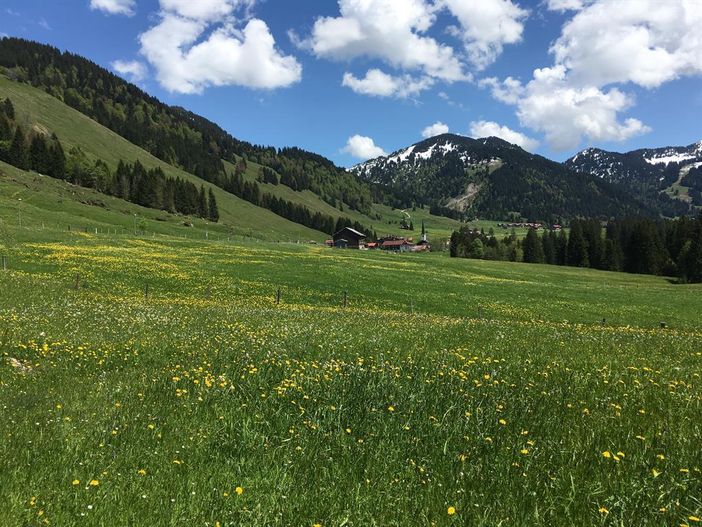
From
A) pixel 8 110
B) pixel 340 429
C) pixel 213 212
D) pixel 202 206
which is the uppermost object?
pixel 8 110

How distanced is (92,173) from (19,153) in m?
19.6

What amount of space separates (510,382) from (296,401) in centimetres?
435

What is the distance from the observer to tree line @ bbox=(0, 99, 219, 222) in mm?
135375

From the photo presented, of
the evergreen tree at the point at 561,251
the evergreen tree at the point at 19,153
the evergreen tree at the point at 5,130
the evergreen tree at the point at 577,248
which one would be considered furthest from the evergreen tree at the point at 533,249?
the evergreen tree at the point at 5,130

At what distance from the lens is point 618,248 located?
5468 inches

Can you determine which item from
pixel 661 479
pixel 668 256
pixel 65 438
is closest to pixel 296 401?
pixel 65 438

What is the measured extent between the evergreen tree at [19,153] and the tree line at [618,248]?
151 meters

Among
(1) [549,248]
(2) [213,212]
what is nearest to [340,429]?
(1) [549,248]

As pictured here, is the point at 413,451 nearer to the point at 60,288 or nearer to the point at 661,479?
the point at 661,479

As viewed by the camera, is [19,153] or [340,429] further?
[19,153]

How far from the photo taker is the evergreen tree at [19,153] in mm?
133250

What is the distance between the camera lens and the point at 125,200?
14962cm

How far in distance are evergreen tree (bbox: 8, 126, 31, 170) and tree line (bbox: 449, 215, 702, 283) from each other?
495ft

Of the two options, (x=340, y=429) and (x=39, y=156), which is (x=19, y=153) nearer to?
(x=39, y=156)
